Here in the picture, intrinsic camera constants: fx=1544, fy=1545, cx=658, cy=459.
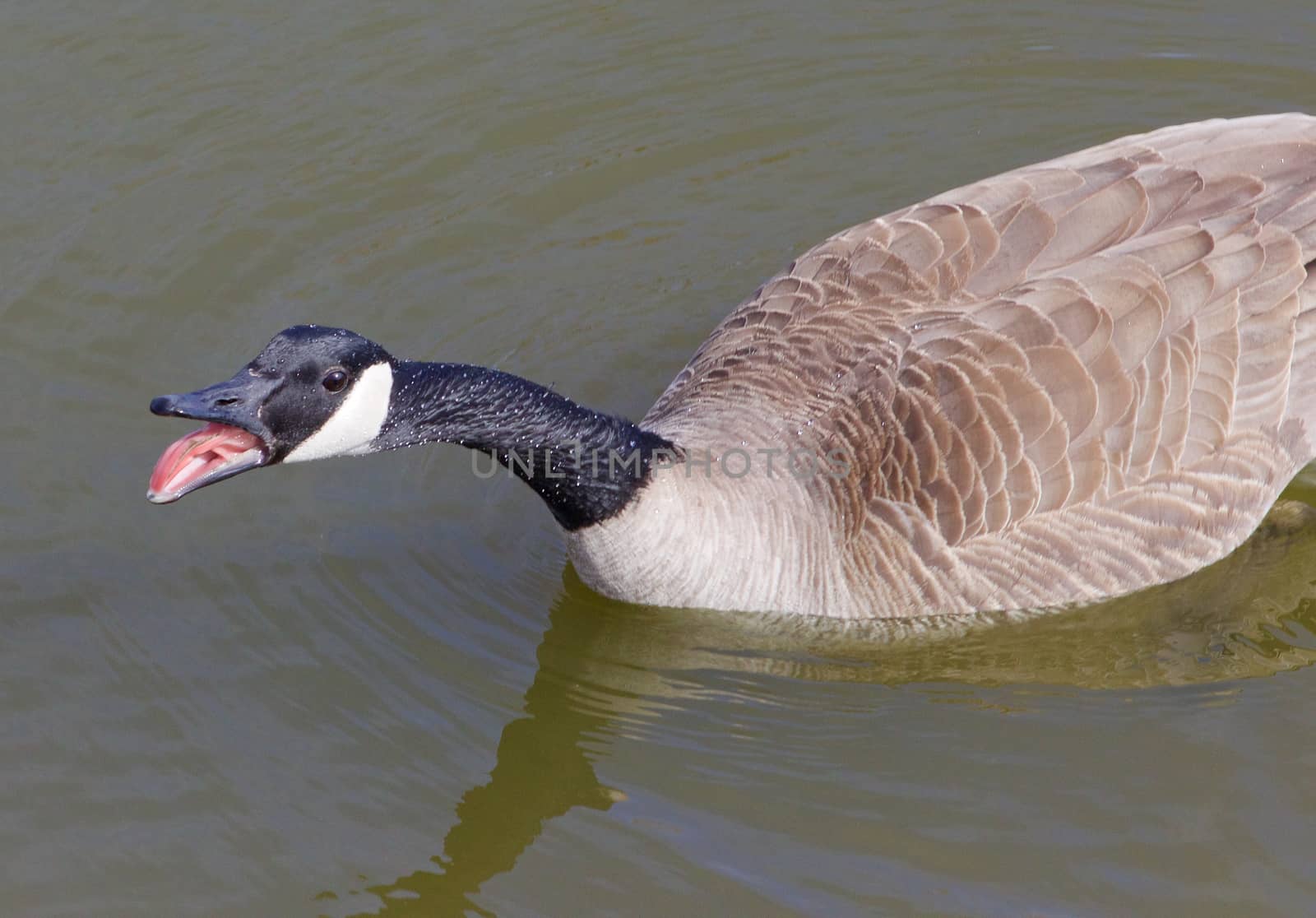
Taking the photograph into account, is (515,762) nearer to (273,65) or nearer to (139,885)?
(139,885)

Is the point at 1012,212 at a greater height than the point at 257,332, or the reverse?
the point at 1012,212

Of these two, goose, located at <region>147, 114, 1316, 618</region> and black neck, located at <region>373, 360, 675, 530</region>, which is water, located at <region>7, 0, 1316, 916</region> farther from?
black neck, located at <region>373, 360, 675, 530</region>

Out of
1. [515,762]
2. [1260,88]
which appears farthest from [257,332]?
[1260,88]

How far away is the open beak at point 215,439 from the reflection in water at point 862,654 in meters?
1.70

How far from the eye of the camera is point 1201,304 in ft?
21.7

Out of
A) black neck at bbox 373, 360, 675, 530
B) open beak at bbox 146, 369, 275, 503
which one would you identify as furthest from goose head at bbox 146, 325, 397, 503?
black neck at bbox 373, 360, 675, 530

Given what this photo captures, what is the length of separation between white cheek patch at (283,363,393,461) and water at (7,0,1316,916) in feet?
4.32

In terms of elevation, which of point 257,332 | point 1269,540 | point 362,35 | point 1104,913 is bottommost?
point 1104,913

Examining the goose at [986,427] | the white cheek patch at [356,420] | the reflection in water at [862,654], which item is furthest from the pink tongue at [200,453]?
the reflection in water at [862,654]

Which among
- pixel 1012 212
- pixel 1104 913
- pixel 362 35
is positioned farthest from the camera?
pixel 362 35

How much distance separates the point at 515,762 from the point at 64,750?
6.07ft

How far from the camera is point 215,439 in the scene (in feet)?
18.2

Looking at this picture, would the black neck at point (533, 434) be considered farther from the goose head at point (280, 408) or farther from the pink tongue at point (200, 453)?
the pink tongue at point (200, 453)

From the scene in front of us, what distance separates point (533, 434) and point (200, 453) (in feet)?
4.27
